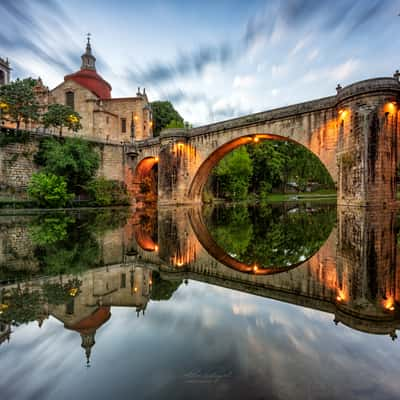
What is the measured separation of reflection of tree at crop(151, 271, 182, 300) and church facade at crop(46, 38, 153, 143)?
3097 centimetres

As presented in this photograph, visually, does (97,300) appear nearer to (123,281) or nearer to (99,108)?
(123,281)

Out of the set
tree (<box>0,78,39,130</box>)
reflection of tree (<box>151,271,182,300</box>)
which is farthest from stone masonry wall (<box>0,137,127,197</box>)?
reflection of tree (<box>151,271,182,300</box>)

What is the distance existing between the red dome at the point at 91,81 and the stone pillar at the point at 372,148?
35.3 m

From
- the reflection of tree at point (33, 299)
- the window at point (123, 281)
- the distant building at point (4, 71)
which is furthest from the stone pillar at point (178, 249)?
the distant building at point (4, 71)

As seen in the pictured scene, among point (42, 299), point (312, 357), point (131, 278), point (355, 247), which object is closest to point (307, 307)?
point (312, 357)

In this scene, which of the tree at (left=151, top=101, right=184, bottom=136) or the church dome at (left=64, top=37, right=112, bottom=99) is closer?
the church dome at (left=64, top=37, right=112, bottom=99)

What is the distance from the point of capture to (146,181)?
108 feet

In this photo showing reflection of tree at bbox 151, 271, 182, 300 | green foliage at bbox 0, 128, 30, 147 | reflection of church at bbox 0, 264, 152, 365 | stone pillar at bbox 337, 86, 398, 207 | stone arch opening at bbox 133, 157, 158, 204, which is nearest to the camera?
reflection of church at bbox 0, 264, 152, 365

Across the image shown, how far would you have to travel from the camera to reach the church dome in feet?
131

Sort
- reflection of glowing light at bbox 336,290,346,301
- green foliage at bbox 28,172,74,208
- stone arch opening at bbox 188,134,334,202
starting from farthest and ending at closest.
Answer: stone arch opening at bbox 188,134,334,202, green foliage at bbox 28,172,74,208, reflection of glowing light at bbox 336,290,346,301

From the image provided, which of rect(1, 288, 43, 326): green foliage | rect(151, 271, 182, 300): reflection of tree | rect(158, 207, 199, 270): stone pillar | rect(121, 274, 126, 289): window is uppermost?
rect(158, 207, 199, 270): stone pillar

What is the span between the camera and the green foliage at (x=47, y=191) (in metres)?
19.0

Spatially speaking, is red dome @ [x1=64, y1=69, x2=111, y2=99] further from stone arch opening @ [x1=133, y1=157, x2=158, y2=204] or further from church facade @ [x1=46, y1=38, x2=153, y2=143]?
stone arch opening @ [x1=133, y1=157, x2=158, y2=204]

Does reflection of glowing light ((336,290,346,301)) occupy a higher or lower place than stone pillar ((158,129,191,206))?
lower
